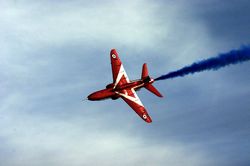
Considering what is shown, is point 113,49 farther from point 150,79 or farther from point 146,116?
point 146,116

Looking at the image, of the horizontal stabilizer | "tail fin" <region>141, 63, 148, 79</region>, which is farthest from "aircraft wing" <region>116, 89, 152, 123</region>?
"tail fin" <region>141, 63, 148, 79</region>

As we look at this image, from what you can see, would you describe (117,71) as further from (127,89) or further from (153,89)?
(153,89)

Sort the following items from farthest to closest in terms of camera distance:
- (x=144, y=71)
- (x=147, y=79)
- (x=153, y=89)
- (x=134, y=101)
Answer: (x=144, y=71), (x=147, y=79), (x=153, y=89), (x=134, y=101)

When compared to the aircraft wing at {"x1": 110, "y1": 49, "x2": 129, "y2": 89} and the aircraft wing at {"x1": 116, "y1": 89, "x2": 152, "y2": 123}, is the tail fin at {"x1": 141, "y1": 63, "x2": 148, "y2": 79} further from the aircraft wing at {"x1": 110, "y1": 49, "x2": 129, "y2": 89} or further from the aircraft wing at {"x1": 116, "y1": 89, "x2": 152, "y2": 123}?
the aircraft wing at {"x1": 116, "y1": 89, "x2": 152, "y2": 123}

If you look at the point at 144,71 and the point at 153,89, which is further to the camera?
the point at 144,71

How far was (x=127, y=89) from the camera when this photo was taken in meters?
121

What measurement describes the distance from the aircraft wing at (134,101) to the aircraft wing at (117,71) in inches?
123

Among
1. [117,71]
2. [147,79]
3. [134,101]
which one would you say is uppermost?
[117,71]

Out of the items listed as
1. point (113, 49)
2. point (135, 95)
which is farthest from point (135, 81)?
point (113, 49)

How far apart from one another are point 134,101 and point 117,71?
33.8 feet

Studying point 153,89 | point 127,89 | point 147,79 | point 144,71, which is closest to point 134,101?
point 127,89

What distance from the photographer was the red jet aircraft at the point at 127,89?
11669 cm

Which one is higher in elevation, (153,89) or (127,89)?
(127,89)

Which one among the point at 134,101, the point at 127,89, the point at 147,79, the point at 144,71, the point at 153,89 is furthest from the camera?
the point at 144,71
